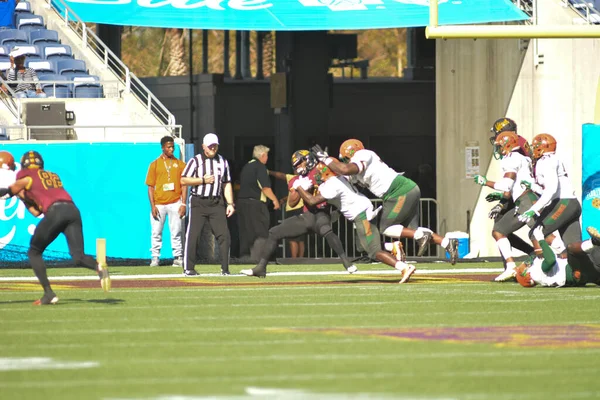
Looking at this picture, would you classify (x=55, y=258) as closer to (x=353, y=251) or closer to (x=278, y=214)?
(x=353, y=251)

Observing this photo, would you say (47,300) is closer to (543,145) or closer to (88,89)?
(543,145)

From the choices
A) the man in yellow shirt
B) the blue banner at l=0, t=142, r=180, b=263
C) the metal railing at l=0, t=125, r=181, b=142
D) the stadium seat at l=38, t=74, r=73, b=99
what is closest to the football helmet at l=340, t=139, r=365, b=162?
the man in yellow shirt

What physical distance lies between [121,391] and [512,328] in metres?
3.78

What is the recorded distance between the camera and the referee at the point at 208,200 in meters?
16.2

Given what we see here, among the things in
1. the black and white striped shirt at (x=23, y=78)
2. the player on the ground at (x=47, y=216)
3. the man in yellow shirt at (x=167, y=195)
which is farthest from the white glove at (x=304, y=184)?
the black and white striped shirt at (x=23, y=78)

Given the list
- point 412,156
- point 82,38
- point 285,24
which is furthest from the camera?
point 412,156

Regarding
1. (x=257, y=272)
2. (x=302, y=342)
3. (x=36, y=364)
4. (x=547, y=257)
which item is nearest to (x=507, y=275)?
(x=547, y=257)

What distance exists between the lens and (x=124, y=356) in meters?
8.25

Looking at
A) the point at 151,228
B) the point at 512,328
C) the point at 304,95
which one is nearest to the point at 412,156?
the point at 304,95

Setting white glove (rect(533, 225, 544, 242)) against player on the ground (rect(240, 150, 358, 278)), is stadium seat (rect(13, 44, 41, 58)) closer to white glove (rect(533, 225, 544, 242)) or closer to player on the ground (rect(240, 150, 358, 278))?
player on the ground (rect(240, 150, 358, 278))

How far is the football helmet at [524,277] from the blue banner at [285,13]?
8.03m

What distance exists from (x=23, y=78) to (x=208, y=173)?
24.2 feet

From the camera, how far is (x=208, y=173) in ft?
53.6

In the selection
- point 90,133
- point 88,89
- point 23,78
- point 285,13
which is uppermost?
point 285,13
